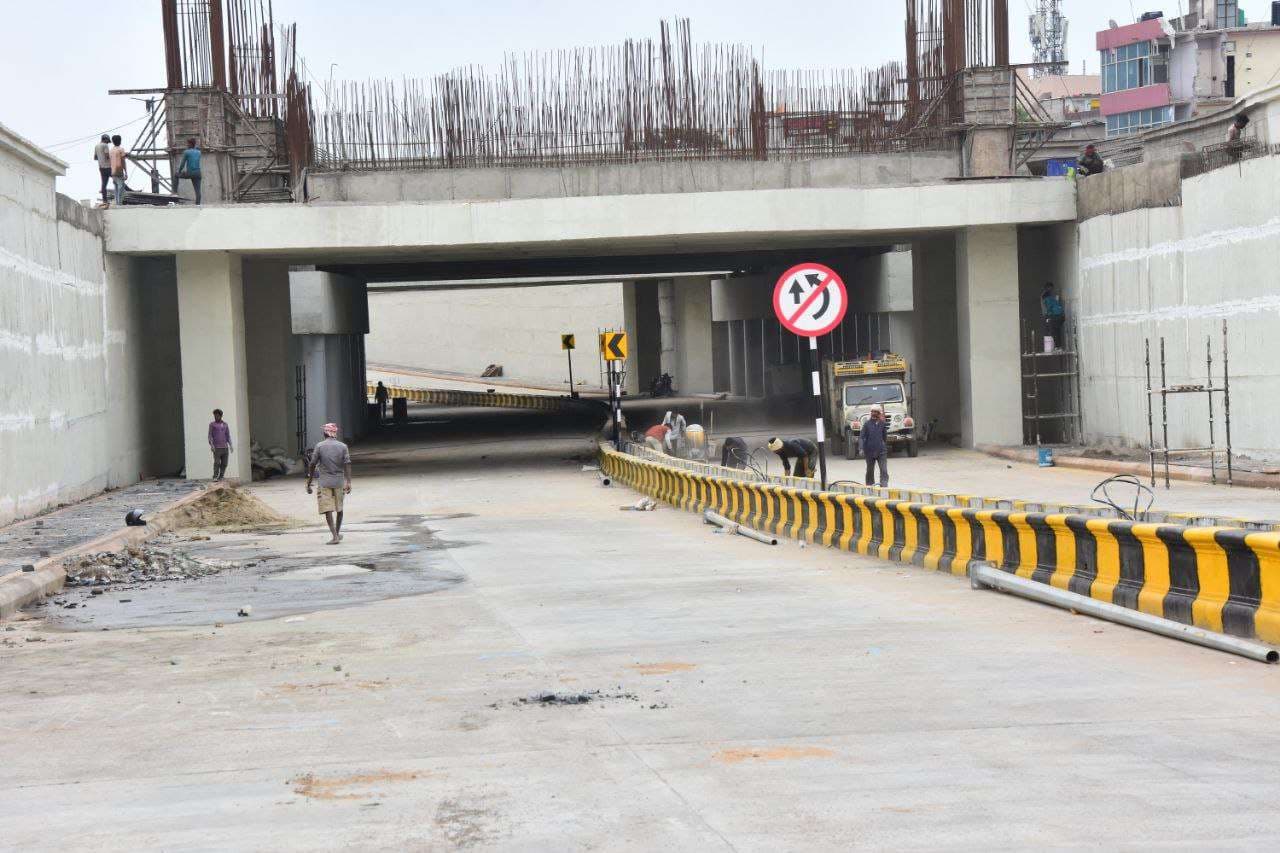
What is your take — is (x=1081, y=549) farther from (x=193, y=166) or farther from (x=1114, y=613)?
(x=193, y=166)

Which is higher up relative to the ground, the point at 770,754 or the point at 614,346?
the point at 614,346

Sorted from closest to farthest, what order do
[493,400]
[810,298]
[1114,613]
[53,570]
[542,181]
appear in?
[1114,613] < [53,570] < [810,298] < [542,181] < [493,400]

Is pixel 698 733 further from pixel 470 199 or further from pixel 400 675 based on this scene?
pixel 470 199

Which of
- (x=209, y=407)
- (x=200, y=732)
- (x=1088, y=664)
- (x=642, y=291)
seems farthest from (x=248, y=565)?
(x=642, y=291)

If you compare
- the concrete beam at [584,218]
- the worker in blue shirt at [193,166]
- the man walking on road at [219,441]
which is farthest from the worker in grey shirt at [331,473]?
the worker in blue shirt at [193,166]

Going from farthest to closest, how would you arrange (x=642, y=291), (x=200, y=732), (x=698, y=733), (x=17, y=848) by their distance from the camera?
(x=642, y=291) < (x=200, y=732) < (x=698, y=733) < (x=17, y=848)

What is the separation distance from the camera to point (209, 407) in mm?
35781

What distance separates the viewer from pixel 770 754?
7461 mm

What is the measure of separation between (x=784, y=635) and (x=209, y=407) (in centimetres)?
2667

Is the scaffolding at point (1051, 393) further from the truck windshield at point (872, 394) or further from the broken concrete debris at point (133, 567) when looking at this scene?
the broken concrete debris at point (133, 567)

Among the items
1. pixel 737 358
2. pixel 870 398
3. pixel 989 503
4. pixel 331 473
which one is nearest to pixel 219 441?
pixel 331 473

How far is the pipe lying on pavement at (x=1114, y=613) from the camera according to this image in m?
9.61

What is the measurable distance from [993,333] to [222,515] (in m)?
19.1

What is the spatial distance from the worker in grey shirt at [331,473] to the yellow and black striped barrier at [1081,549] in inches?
234
